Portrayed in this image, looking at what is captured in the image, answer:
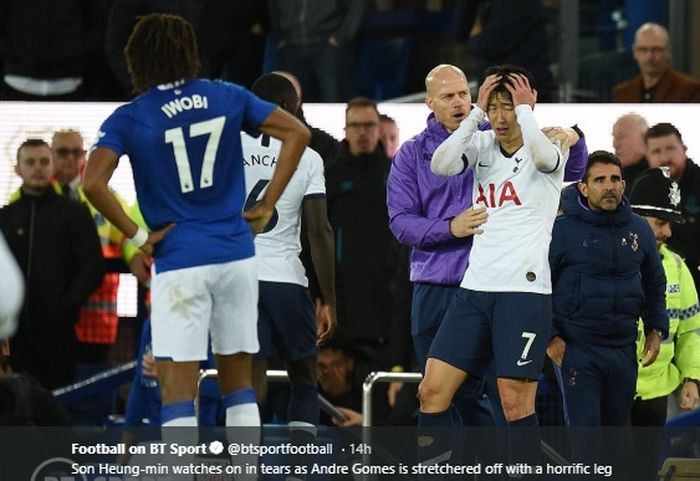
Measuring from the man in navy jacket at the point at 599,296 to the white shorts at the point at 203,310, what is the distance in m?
1.90

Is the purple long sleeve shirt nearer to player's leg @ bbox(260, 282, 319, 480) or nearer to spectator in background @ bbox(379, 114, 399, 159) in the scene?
player's leg @ bbox(260, 282, 319, 480)

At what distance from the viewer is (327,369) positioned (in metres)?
10.3

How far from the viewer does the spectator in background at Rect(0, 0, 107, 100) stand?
458 inches

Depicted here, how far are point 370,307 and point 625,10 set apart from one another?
9.68ft

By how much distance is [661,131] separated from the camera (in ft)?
34.2

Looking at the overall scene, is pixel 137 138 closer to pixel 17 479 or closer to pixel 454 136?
pixel 454 136

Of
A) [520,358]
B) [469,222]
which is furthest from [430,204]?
[520,358]

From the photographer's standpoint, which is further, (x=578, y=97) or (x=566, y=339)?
(x=578, y=97)

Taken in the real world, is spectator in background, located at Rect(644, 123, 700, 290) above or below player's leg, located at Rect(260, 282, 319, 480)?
above

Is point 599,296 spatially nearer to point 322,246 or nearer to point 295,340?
point 322,246

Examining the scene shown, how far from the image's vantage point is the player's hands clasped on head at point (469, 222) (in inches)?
305

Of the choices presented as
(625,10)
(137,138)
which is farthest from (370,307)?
(137,138)

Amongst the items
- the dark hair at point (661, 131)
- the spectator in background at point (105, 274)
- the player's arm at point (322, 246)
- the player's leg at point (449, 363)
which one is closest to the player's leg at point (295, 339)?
the player's arm at point (322, 246)

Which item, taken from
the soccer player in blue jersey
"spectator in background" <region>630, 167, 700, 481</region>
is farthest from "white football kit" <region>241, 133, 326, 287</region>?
"spectator in background" <region>630, 167, 700, 481</region>
